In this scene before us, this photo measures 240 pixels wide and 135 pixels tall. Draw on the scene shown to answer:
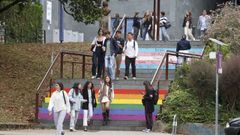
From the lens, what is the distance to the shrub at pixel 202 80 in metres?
20.0

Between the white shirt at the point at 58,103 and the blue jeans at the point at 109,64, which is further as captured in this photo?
the blue jeans at the point at 109,64

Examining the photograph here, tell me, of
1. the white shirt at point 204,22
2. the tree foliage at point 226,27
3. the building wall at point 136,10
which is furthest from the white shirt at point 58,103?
the building wall at point 136,10

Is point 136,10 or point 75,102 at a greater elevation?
point 136,10

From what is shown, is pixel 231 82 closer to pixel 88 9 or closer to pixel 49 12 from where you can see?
pixel 88 9

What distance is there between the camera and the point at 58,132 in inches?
710

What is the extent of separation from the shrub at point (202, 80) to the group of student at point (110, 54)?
3.86 m

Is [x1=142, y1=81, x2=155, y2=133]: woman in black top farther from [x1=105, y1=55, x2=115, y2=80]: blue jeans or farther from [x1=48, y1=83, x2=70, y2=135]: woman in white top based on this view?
[x1=105, y1=55, x2=115, y2=80]: blue jeans

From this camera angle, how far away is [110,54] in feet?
76.7

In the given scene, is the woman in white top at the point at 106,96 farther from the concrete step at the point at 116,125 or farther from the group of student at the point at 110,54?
the group of student at the point at 110,54

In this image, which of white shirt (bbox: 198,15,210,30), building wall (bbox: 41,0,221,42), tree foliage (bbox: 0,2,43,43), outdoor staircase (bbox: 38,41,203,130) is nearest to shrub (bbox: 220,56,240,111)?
outdoor staircase (bbox: 38,41,203,130)

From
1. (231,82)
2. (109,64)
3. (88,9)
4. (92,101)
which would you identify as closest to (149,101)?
(92,101)

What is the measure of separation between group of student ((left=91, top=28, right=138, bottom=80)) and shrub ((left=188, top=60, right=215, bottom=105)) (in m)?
3.86

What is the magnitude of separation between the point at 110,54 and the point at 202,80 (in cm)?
451

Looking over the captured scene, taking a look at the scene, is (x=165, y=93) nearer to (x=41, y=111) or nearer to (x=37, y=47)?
(x=41, y=111)
